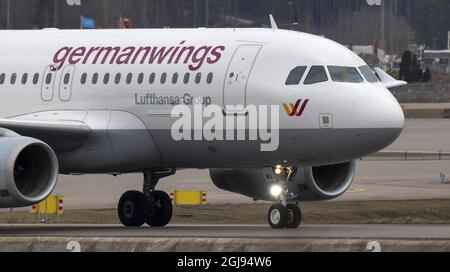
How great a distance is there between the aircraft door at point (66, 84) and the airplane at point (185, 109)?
23mm

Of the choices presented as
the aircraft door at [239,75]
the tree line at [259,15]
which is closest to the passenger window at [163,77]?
the aircraft door at [239,75]

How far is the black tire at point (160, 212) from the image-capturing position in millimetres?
36375

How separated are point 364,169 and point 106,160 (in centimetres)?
3535

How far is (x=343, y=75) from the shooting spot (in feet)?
106

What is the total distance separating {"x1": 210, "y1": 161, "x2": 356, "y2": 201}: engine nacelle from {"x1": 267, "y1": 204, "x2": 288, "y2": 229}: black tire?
4.01 ft

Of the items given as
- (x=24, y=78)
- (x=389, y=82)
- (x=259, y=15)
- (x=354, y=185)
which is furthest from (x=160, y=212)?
(x=259, y=15)

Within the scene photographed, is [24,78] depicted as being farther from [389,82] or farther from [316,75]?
[389,82]

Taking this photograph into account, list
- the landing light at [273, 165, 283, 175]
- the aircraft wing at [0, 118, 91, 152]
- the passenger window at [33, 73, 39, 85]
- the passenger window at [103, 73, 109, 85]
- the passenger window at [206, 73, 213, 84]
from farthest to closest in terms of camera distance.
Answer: the passenger window at [33, 73, 39, 85] → the passenger window at [103, 73, 109, 85] → the landing light at [273, 165, 283, 175] → the passenger window at [206, 73, 213, 84] → the aircraft wing at [0, 118, 91, 152]

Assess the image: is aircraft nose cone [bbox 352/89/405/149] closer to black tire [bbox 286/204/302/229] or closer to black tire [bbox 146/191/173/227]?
black tire [bbox 286/204/302/229]

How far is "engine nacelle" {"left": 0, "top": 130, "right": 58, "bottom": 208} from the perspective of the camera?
30.5 m

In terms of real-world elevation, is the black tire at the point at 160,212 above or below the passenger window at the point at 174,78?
below

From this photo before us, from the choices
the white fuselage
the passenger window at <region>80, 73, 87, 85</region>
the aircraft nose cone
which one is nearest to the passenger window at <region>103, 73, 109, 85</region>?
the white fuselage

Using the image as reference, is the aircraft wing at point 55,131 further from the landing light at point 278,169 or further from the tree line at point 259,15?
the tree line at point 259,15

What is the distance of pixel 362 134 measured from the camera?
31.6m
